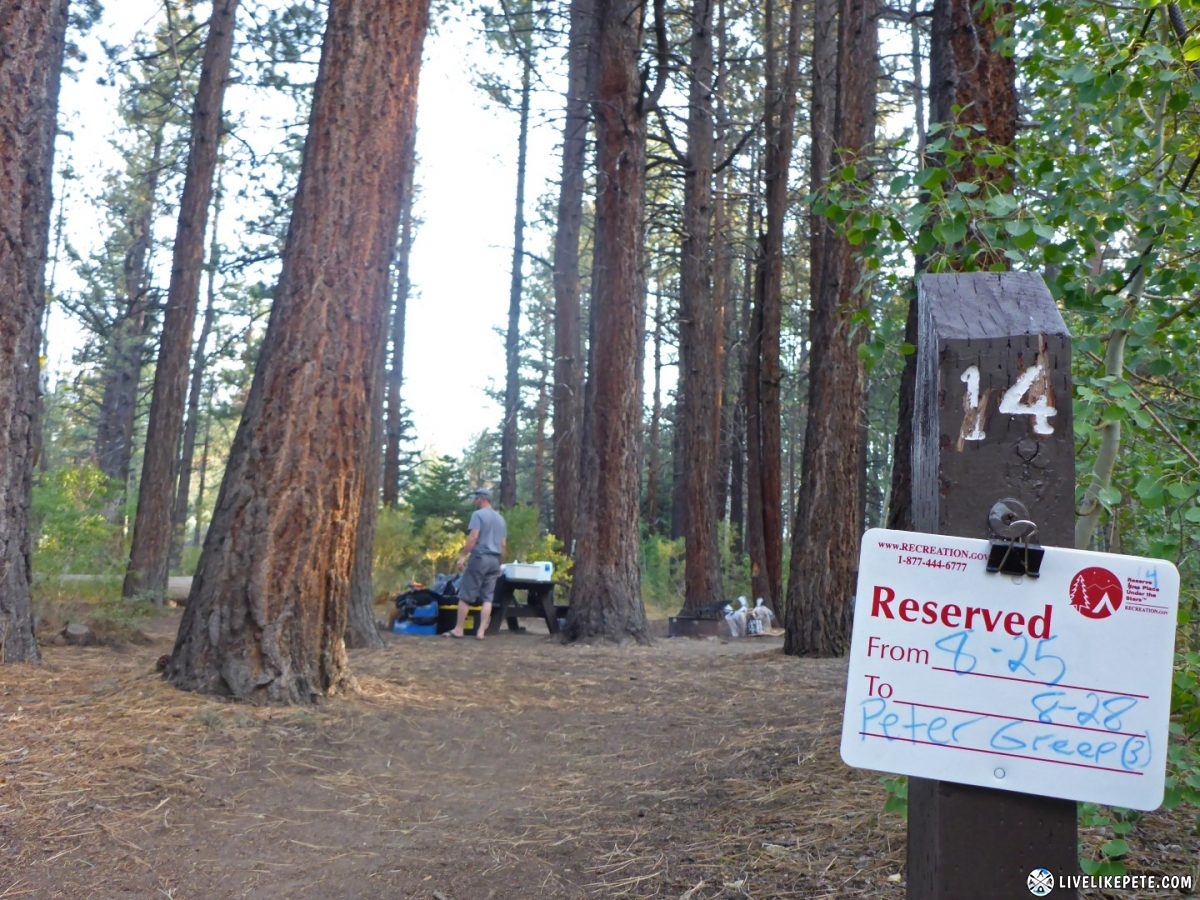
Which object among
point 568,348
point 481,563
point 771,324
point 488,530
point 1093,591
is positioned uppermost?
point 771,324

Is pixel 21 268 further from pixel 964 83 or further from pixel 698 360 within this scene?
pixel 698 360

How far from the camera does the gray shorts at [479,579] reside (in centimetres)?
1259

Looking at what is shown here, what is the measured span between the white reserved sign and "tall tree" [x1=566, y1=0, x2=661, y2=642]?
9.61 m

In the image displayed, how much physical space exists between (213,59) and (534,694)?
11.6 meters

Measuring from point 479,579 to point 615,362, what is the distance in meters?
3.24

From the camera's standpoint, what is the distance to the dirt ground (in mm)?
3719

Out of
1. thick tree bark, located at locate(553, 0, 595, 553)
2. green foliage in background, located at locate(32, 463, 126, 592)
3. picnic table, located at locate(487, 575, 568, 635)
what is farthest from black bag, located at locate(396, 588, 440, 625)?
thick tree bark, located at locate(553, 0, 595, 553)

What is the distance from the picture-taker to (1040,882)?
5.67 ft

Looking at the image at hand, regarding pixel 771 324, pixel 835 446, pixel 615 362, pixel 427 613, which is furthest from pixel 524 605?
pixel 771 324

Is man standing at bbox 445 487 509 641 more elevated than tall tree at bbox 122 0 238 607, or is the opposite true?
tall tree at bbox 122 0 238 607

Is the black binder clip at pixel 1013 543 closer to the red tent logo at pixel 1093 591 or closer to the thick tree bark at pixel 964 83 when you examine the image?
the red tent logo at pixel 1093 591

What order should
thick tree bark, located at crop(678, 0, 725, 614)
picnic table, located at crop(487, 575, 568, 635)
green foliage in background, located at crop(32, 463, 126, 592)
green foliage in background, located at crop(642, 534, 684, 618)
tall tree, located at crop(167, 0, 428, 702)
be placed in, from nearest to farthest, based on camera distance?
tall tree, located at crop(167, 0, 428, 702) < green foliage in background, located at crop(32, 463, 126, 592) < picnic table, located at crop(487, 575, 568, 635) < thick tree bark, located at crop(678, 0, 725, 614) < green foliage in background, located at crop(642, 534, 684, 618)

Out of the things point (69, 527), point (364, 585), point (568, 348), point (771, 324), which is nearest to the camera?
point (364, 585)

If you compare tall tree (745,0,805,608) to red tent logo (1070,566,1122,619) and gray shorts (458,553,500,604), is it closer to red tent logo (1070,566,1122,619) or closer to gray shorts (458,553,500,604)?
gray shorts (458,553,500,604)
